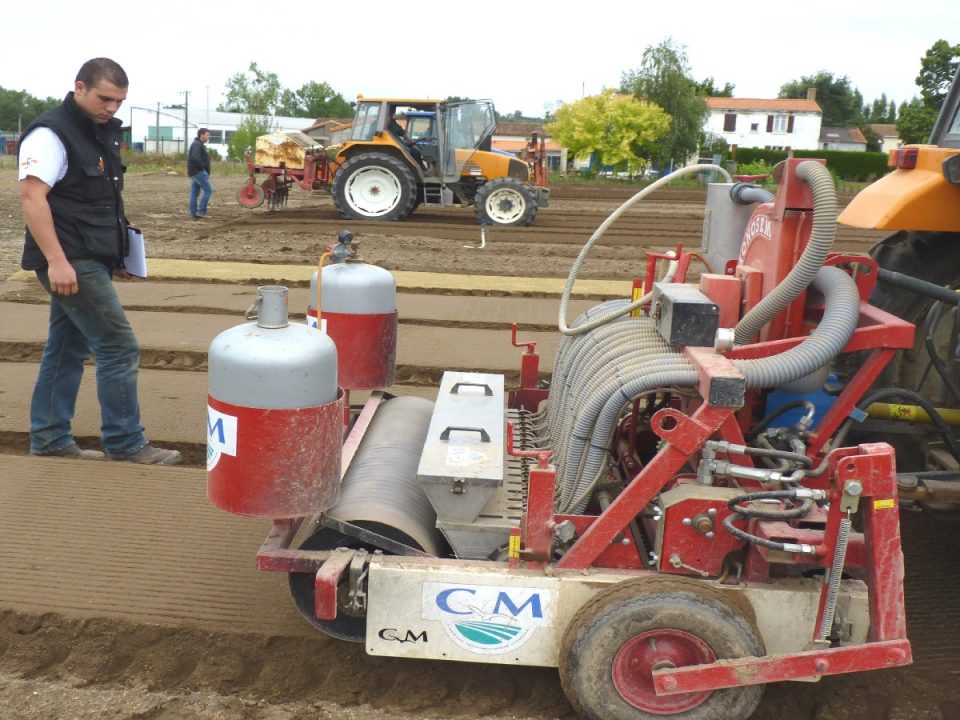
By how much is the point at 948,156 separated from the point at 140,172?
3833 cm

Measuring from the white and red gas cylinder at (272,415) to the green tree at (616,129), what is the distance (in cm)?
4119

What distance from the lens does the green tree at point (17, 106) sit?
332 ft

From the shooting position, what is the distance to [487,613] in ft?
9.75

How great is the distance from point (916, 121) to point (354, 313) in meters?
50.3

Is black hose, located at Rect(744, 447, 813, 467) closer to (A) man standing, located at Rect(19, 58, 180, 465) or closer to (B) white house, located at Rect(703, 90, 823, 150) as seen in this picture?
(A) man standing, located at Rect(19, 58, 180, 465)

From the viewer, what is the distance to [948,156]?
3.51 m

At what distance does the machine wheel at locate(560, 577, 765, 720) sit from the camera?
2.86 m

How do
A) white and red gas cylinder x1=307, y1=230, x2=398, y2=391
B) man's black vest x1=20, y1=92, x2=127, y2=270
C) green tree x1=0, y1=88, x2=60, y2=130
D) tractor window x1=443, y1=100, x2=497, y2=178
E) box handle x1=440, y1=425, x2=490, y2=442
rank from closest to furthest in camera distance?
box handle x1=440, y1=425, x2=490, y2=442
white and red gas cylinder x1=307, y1=230, x2=398, y2=391
man's black vest x1=20, y1=92, x2=127, y2=270
tractor window x1=443, y1=100, x2=497, y2=178
green tree x1=0, y1=88, x2=60, y2=130

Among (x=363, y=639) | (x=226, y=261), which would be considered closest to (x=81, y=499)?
(x=363, y=639)

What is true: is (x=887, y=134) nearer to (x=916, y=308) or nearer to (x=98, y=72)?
(x=916, y=308)

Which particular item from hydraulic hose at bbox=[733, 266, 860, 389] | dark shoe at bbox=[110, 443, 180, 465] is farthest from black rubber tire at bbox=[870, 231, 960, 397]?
dark shoe at bbox=[110, 443, 180, 465]

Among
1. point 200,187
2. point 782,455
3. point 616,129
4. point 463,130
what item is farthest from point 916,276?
point 616,129

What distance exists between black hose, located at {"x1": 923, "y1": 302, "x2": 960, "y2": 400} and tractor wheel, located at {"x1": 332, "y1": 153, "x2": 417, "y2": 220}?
1397cm

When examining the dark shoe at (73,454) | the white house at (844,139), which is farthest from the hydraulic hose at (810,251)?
the white house at (844,139)
